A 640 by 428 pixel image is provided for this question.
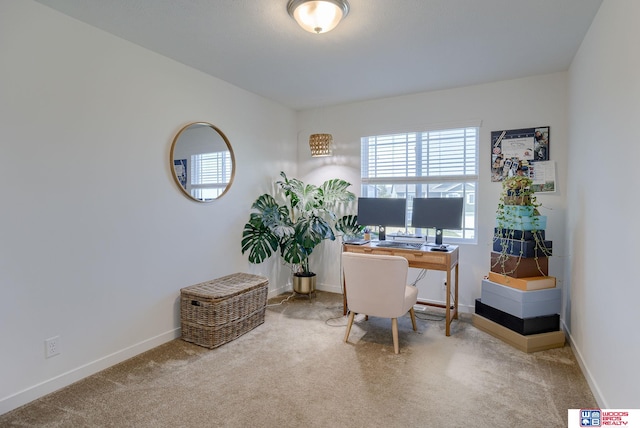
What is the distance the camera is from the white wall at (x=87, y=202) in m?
2.00

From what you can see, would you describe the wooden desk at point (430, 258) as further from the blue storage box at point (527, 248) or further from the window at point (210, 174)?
the window at point (210, 174)

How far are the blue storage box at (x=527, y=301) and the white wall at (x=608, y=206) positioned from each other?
0.14 meters

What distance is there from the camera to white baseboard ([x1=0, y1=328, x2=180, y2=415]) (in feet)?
6.49

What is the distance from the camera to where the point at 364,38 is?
8.13ft

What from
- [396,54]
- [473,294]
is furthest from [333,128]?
[473,294]

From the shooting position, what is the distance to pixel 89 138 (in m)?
2.35

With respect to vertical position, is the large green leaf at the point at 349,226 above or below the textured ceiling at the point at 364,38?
below

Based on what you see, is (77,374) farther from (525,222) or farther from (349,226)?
(525,222)

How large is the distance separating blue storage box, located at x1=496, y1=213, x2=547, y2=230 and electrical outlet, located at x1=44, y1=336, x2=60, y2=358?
349 centimetres

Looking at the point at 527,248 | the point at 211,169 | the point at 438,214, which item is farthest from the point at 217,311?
the point at 527,248

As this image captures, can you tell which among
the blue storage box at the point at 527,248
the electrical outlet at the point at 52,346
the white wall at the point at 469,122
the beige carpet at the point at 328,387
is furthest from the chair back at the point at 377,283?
the electrical outlet at the point at 52,346

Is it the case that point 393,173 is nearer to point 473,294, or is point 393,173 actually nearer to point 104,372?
point 473,294

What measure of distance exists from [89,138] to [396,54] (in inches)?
94.0

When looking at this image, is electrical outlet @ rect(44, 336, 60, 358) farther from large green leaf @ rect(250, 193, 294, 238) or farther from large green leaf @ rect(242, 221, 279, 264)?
large green leaf @ rect(250, 193, 294, 238)
